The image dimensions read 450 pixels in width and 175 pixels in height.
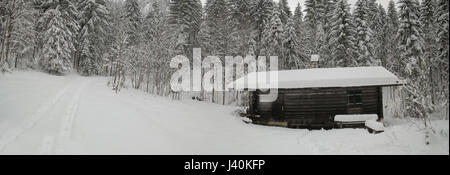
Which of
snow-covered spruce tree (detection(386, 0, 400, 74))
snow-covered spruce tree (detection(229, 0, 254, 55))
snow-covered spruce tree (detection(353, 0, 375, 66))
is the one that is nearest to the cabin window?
snow-covered spruce tree (detection(353, 0, 375, 66))

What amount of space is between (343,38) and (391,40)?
15.5 m

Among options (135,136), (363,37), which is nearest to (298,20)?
(363,37)

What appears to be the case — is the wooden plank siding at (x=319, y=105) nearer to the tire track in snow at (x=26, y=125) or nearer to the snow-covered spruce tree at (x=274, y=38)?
the tire track in snow at (x=26, y=125)

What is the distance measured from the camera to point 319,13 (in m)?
39.4

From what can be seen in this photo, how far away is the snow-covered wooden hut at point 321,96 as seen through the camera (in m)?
15.9

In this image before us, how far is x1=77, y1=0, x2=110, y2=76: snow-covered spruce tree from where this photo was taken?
3444cm

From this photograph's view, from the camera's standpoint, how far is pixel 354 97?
53.6ft

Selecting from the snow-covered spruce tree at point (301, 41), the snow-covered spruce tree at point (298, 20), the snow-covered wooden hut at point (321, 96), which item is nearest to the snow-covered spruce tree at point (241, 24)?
the snow-covered spruce tree at point (301, 41)

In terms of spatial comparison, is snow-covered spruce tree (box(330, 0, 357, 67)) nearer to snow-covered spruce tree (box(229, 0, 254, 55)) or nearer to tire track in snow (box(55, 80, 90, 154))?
snow-covered spruce tree (box(229, 0, 254, 55))

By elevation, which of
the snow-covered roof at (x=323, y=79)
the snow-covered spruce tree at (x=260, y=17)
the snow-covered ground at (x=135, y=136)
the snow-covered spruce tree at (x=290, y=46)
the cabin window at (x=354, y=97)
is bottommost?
the snow-covered ground at (x=135, y=136)

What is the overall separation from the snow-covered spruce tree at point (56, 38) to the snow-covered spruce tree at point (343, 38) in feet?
103

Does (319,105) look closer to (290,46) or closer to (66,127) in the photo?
(66,127)
